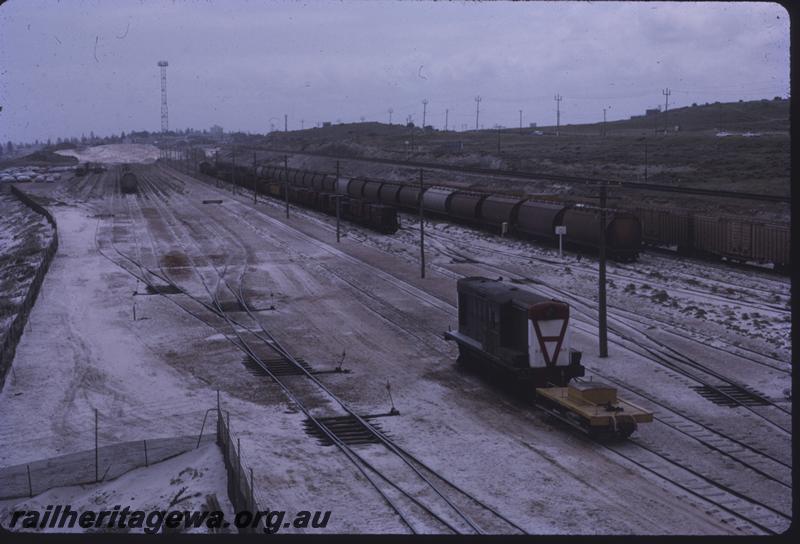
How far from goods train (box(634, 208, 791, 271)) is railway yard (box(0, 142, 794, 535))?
3.58ft

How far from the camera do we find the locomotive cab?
20969 millimetres

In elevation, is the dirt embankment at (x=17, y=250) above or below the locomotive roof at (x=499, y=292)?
below

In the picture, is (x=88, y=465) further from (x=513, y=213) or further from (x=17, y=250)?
(x=17, y=250)

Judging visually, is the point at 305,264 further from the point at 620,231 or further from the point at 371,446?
the point at 371,446

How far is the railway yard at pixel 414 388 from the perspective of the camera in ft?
49.6

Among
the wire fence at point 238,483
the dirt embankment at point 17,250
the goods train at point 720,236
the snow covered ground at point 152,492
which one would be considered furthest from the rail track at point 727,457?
the dirt embankment at point 17,250

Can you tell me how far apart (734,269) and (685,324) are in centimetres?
1304

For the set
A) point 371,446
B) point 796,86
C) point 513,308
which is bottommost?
point 371,446

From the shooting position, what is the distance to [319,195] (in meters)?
76.6

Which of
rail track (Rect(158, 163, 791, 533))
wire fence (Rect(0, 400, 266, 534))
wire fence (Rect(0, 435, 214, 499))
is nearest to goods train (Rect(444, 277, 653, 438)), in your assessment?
rail track (Rect(158, 163, 791, 533))

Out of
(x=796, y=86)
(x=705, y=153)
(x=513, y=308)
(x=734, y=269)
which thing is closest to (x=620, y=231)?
(x=734, y=269)

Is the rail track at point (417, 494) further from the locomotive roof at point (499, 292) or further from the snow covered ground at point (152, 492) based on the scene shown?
the locomotive roof at point (499, 292)

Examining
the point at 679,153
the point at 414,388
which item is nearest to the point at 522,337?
the point at 414,388

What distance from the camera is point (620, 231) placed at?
44.1 m
